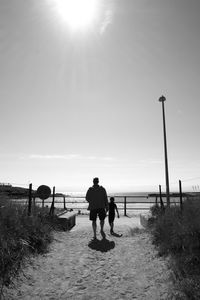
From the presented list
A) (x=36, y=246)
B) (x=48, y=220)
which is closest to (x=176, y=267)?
(x=36, y=246)

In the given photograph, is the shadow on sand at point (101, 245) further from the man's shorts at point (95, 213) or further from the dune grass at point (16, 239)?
the dune grass at point (16, 239)

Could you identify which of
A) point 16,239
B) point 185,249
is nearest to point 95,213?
point 16,239

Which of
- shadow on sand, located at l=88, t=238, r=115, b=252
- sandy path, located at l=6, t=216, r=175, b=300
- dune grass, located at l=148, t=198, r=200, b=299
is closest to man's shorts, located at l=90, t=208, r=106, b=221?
shadow on sand, located at l=88, t=238, r=115, b=252

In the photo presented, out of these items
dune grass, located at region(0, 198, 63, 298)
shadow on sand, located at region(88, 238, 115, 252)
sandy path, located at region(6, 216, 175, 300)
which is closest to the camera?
sandy path, located at region(6, 216, 175, 300)

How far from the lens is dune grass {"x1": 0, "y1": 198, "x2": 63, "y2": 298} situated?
4563mm

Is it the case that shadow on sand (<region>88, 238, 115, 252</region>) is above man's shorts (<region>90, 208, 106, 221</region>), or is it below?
below

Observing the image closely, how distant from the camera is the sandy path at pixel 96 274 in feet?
14.1

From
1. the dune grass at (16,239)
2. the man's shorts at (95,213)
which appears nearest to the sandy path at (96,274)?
the dune grass at (16,239)

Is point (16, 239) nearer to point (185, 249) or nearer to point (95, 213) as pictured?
point (185, 249)

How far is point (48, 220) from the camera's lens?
9523mm

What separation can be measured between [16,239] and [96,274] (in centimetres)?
175

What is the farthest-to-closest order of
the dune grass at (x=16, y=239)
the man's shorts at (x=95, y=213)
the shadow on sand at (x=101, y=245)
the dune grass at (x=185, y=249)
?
the man's shorts at (x=95, y=213) → the shadow on sand at (x=101, y=245) → the dune grass at (x=16, y=239) → the dune grass at (x=185, y=249)

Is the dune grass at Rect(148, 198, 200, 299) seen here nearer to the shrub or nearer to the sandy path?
the sandy path

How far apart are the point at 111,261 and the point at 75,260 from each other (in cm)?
82
